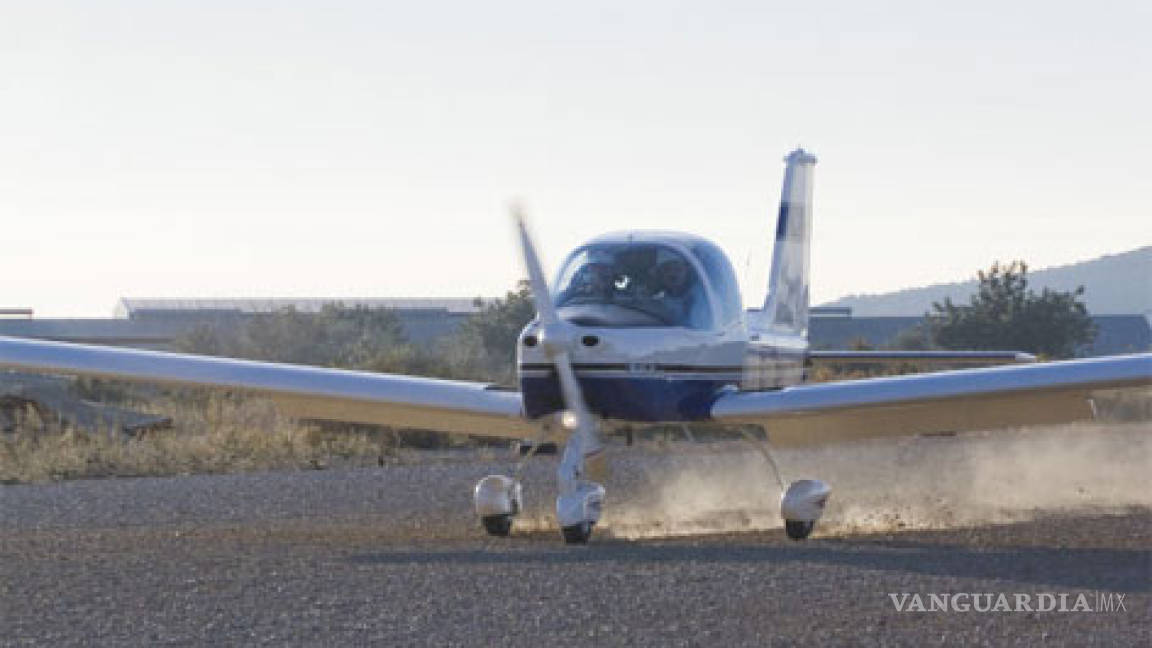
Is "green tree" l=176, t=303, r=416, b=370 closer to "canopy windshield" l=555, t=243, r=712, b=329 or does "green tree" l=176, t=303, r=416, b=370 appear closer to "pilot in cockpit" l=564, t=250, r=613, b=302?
"canopy windshield" l=555, t=243, r=712, b=329

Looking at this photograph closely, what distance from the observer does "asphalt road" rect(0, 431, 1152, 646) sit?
9.23 m

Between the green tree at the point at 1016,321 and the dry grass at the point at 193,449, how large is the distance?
3919 centimetres

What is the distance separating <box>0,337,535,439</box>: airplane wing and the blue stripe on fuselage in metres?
0.98

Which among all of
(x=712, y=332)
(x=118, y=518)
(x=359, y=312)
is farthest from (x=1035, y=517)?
(x=359, y=312)

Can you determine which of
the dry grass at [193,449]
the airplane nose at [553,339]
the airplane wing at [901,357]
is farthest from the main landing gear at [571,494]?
the dry grass at [193,449]

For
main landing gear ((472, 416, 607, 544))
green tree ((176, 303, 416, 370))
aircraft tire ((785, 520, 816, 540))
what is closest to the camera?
main landing gear ((472, 416, 607, 544))

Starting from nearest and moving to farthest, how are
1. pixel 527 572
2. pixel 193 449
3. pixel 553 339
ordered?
1. pixel 527 572
2. pixel 553 339
3. pixel 193 449

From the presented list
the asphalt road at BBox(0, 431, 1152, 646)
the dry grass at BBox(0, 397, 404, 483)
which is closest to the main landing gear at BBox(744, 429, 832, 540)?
the asphalt road at BBox(0, 431, 1152, 646)

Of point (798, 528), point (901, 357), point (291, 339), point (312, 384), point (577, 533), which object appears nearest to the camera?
point (577, 533)

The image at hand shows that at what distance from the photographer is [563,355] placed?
14.1m

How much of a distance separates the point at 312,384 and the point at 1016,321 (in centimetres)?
5088

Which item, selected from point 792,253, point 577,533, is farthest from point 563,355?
point 792,253

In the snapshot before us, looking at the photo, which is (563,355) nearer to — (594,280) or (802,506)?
(594,280)

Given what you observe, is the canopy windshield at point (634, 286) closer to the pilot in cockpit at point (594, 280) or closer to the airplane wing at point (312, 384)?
the pilot in cockpit at point (594, 280)
